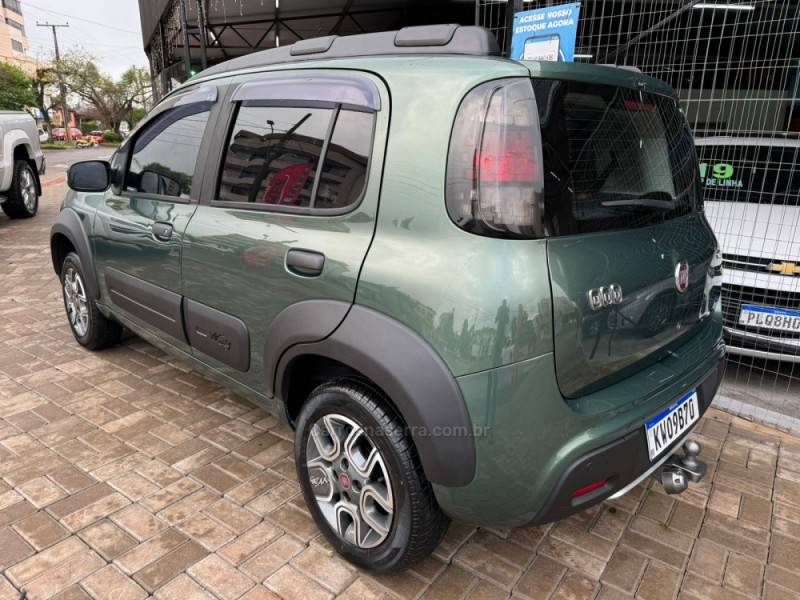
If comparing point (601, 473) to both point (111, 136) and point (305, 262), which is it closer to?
point (305, 262)

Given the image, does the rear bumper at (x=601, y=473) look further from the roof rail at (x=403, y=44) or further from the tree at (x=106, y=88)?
the tree at (x=106, y=88)

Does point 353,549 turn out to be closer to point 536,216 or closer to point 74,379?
point 536,216

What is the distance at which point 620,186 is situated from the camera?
189cm

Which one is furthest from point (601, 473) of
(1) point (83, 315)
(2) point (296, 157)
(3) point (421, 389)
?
(1) point (83, 315)

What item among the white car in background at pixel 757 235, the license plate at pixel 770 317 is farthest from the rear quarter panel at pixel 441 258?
the license plate at pixel 770 317

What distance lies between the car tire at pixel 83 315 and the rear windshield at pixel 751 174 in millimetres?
4500

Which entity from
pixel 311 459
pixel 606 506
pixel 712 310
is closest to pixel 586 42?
pixel 712 310

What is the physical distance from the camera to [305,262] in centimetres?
201

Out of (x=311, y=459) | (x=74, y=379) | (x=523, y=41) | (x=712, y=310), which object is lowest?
(x=74, y=379)

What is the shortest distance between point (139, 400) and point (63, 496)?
0.95 metres

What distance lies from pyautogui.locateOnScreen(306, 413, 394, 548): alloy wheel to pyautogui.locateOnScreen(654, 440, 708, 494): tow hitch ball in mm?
1039

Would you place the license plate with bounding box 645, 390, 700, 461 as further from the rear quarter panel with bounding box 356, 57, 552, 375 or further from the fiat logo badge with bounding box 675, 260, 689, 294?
the rear quarter panel with bounding box 356, 57, 552, 375

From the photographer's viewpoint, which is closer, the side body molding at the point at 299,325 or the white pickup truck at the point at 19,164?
the side body molding at the point at 299,325

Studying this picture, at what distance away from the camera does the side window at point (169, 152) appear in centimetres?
270
